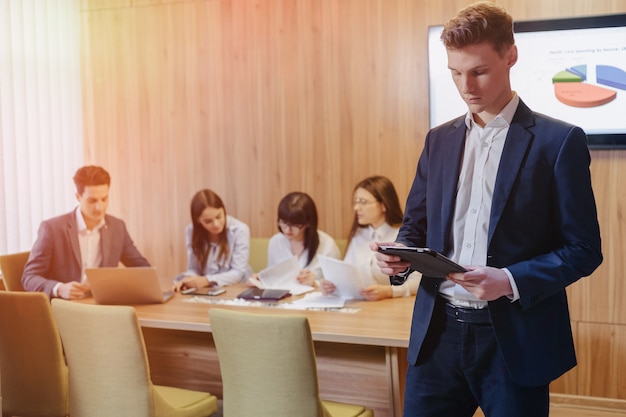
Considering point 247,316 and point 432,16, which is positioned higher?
point 432,16

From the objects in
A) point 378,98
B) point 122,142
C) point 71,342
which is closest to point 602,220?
point 378,98

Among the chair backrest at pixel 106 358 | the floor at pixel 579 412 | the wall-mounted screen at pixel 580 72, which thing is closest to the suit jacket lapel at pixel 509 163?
the chair backrest at pixel 106 358

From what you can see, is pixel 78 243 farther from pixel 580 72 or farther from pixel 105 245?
pixel 580 72

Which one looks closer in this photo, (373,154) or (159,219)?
(373,154)

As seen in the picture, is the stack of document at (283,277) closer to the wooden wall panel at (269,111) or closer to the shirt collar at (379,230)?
the shirt collar at (379,230)

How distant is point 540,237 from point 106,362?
1837mm

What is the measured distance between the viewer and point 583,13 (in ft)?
13.6

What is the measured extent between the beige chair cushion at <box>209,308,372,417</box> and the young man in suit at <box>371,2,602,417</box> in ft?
2.28

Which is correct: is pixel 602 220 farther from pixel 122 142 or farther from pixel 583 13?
pixel 122 142

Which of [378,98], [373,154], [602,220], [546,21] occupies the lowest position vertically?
[602,220]

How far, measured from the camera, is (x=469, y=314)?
181cm

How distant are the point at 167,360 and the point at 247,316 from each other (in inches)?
44.8

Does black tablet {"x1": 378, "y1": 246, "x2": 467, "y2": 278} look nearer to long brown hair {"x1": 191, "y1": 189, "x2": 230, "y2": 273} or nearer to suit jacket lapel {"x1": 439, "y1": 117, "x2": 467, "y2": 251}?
suit jacket lapel {"x1": 439, "y1": 117, "x2": 467, "y2": 251}

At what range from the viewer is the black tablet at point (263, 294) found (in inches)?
142
